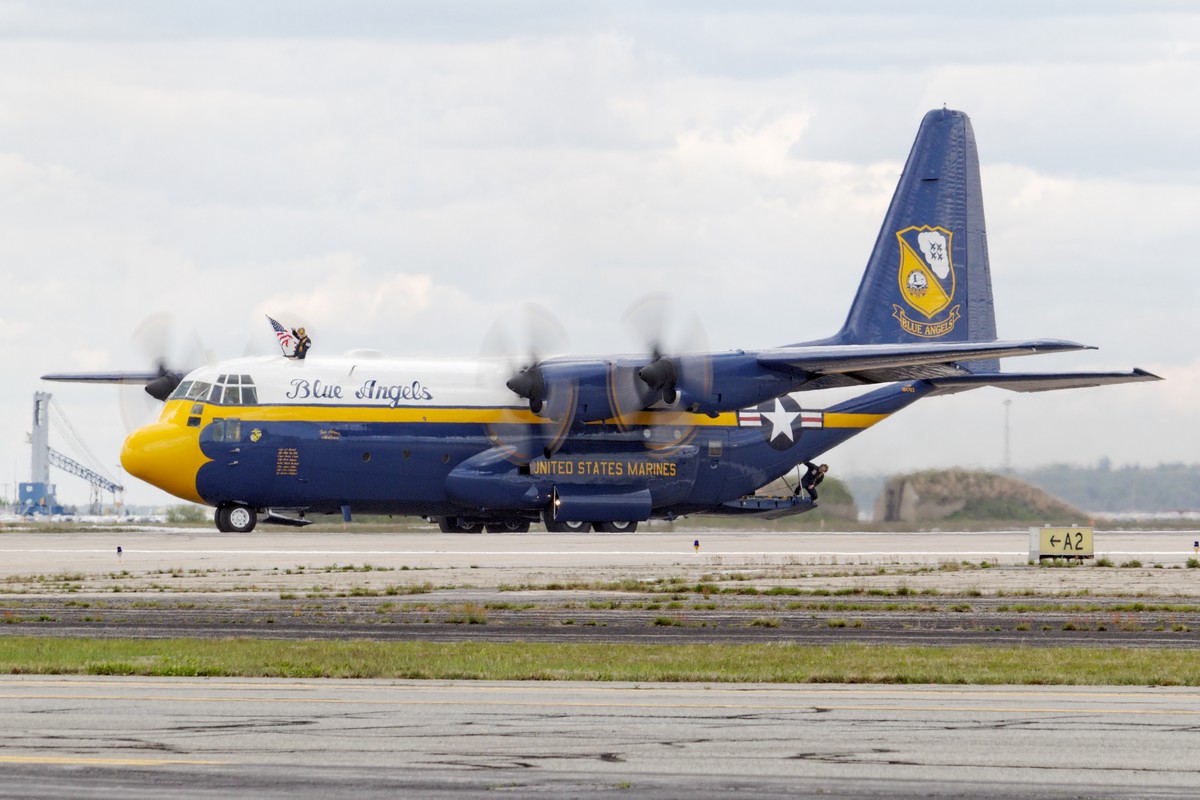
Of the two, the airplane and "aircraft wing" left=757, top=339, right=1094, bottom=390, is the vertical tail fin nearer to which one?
the airplane

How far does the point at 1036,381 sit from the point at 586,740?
41.0 metres

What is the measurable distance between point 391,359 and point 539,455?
5.50m

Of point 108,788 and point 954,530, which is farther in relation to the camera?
point 954,530

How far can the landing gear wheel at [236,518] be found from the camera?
4884 centimetres

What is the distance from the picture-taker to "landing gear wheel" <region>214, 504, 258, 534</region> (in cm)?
4884

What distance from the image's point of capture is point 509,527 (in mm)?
53438

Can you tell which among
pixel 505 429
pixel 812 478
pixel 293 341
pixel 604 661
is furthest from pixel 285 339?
pixel 604 661

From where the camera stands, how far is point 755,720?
1330 cm

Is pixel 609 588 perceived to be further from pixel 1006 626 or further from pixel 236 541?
pixel 236 541

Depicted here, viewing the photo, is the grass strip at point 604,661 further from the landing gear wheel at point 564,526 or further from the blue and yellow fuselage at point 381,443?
the landing gear wheel at point 564,526

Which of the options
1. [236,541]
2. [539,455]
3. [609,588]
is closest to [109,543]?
[236,541]

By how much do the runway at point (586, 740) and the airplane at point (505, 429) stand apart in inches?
1166

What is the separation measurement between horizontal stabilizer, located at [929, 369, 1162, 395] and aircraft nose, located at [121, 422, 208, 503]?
2393 cm

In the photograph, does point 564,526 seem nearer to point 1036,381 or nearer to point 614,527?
point 614,527
